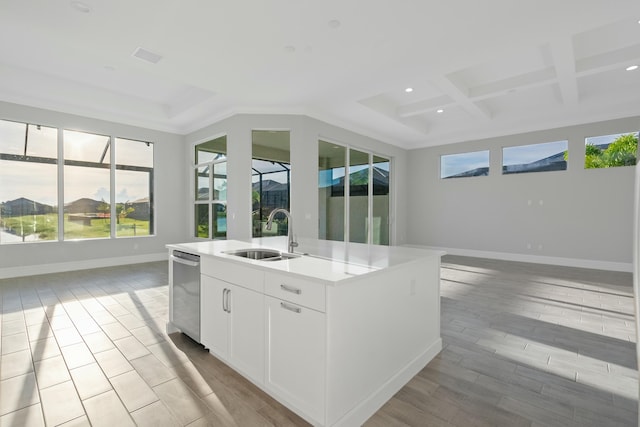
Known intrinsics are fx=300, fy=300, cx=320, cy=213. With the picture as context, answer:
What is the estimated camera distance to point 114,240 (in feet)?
19.4

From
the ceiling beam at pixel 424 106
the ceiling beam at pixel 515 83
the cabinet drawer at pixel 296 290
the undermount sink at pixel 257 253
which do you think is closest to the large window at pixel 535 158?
the ceiling beam at pixel 515 83

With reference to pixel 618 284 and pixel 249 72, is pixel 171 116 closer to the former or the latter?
pixel 249 72

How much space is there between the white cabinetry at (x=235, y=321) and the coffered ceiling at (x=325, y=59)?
2413 mm

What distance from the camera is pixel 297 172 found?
5.36 m

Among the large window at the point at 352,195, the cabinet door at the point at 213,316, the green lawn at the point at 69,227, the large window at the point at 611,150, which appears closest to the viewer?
the cabinet door at the point at 213,316

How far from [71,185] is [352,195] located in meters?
5.39

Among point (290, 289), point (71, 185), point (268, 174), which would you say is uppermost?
point (268, 174)

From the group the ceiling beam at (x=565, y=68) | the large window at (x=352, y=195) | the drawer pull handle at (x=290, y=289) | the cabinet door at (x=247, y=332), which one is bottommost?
the cabinet door at (x=247, y=332)

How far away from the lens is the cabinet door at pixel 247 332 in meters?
1.81

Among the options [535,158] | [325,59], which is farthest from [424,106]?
[535,158]

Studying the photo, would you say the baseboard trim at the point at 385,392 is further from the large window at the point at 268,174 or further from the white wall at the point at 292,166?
the large window at the point at 268,174

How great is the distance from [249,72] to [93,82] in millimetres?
2939

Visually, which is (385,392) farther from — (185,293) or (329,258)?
(185,293)

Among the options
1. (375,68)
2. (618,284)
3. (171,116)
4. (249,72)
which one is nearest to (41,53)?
(171,116)
